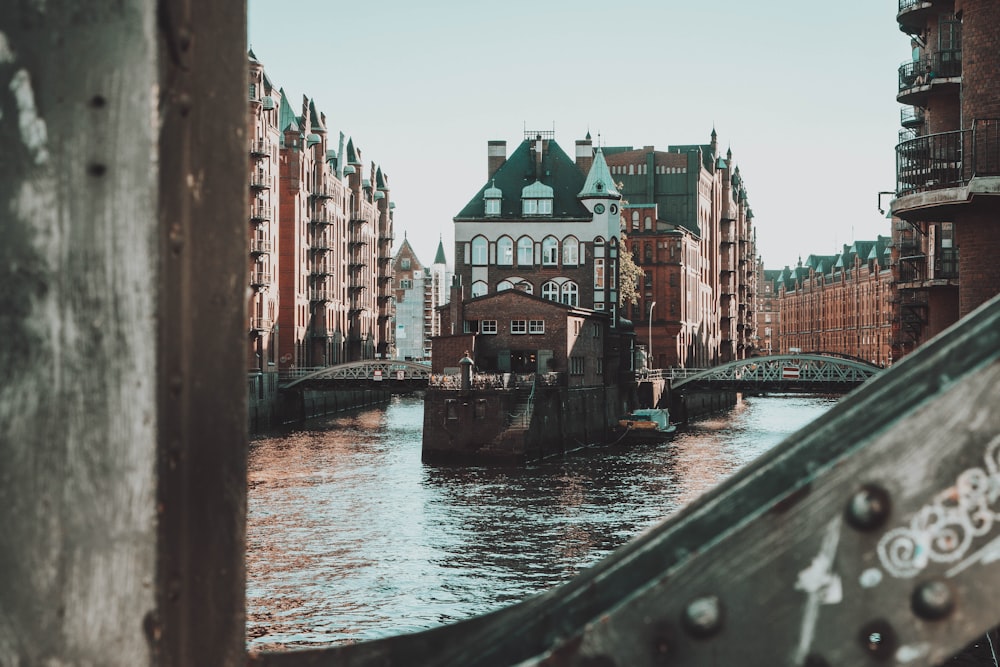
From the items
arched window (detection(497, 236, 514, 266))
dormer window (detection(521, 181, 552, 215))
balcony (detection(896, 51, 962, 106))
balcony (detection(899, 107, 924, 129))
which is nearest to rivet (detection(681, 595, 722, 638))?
balcony (detection(896, 51, 962, 106))

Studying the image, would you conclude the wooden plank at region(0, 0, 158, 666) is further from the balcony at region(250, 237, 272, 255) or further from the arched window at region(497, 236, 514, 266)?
the arched window at region(497, 236, 514, 266)

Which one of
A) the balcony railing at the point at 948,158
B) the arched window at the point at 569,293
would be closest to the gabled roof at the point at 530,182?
the arched window at the point at 569,293

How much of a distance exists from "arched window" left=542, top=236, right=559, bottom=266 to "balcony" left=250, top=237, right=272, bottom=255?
1416cm

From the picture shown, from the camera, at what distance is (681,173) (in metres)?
96.6

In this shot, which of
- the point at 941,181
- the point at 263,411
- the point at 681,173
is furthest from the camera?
the point at 681,173

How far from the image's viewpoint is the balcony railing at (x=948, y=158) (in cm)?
1197

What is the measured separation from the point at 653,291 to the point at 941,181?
73.3 m

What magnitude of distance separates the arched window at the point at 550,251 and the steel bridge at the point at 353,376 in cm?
832

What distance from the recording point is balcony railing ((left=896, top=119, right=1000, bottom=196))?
39.3 ft

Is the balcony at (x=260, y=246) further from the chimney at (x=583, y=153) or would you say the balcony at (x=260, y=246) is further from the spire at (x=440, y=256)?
the spire at (x=440, y=256)

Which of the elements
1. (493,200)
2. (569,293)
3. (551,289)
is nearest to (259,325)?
(493,200)

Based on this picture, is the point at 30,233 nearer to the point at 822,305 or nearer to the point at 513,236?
the point at 513,236

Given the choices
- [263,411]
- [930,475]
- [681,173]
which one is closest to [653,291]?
[681,173]

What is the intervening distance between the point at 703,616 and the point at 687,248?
288ft
